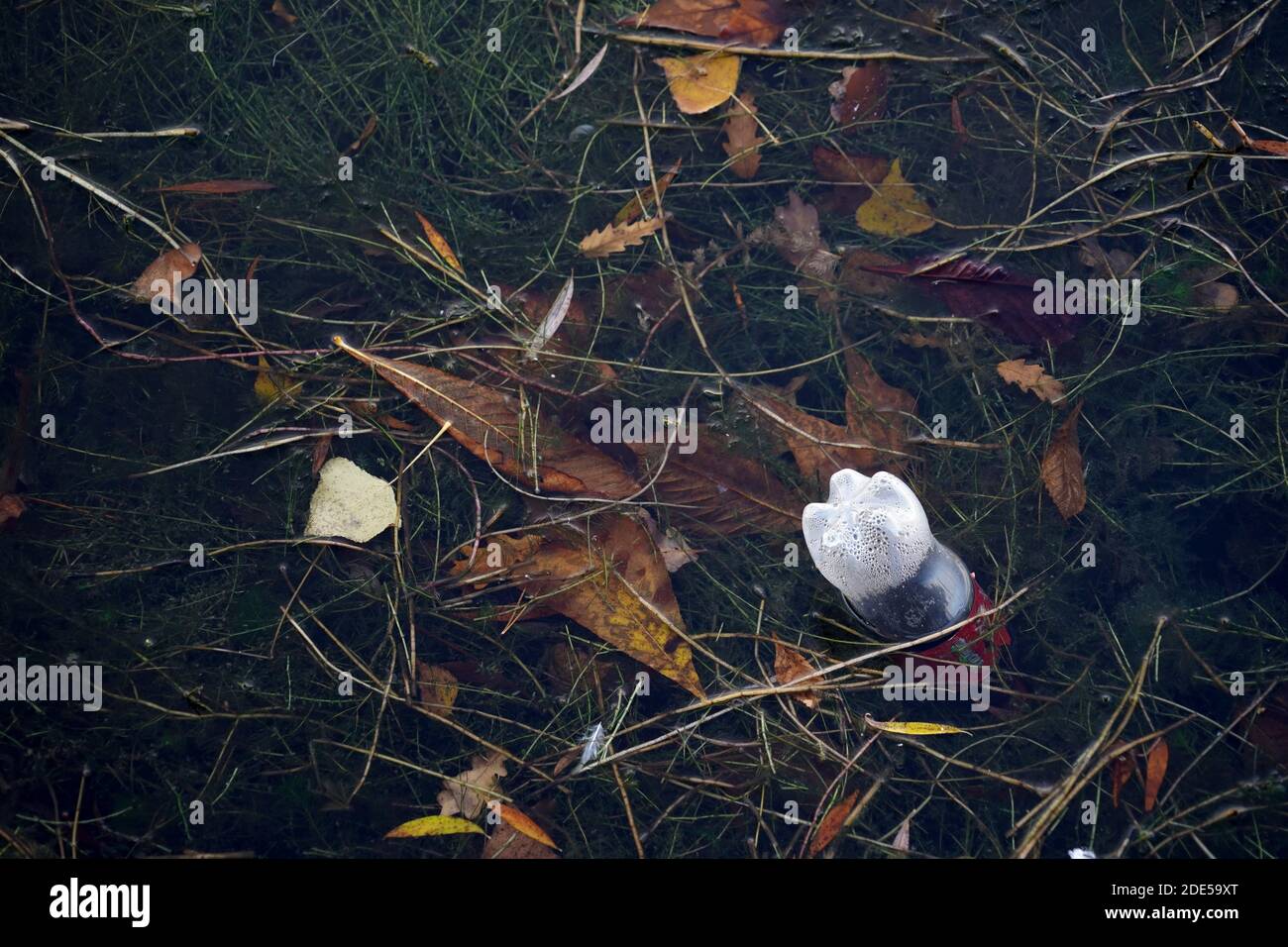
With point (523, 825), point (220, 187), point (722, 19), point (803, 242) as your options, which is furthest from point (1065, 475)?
point (220, 187)

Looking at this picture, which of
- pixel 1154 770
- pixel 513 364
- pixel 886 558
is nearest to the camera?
pixel 886 558

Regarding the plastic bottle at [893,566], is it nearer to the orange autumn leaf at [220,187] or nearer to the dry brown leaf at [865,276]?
the dry brown leaf at [865,276]

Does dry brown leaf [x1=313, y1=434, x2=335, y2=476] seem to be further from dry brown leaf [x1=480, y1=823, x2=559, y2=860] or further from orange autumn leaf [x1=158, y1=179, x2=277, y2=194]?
dry brown leaf [x1=480, y1=823, x2=559, y2=860]

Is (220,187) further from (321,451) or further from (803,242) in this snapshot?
(803,242)

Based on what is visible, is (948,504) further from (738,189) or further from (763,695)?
(738,189)

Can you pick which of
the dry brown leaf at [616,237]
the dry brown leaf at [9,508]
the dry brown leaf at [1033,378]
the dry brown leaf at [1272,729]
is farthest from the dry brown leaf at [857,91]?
the dry brown leaf at [9,508]

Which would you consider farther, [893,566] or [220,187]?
[220,187]
